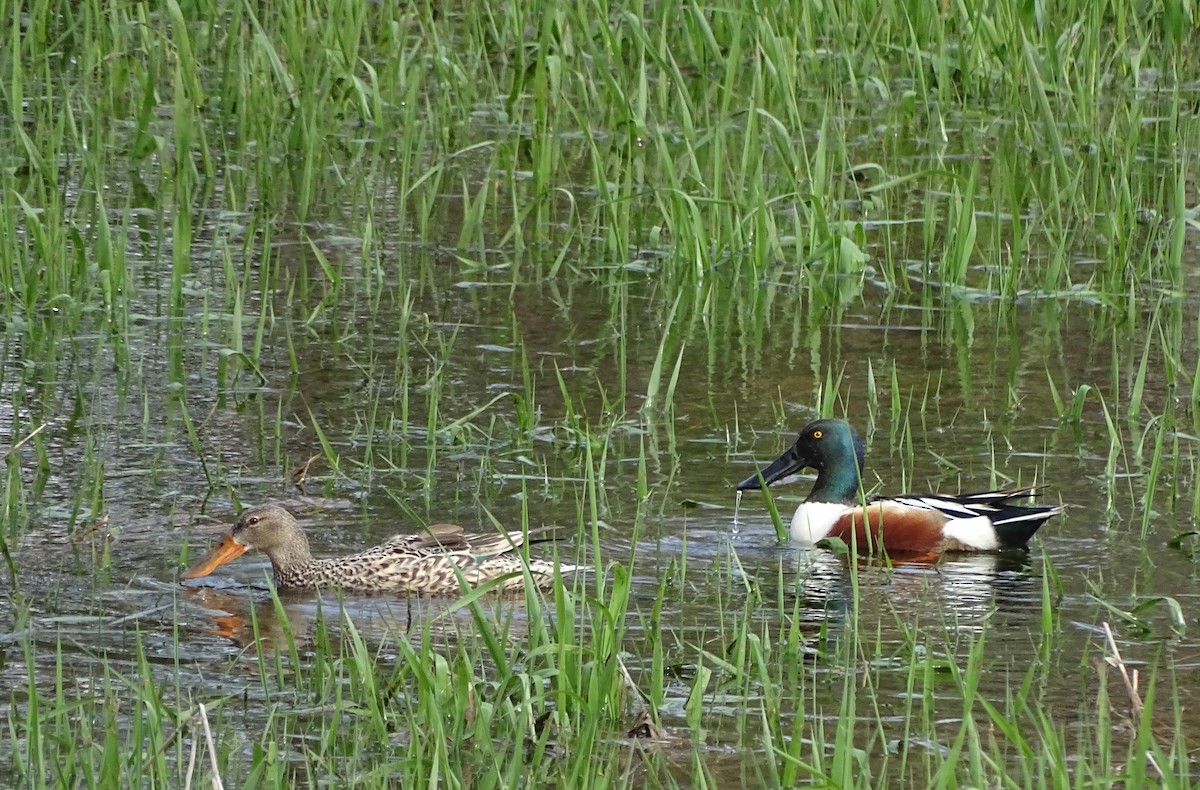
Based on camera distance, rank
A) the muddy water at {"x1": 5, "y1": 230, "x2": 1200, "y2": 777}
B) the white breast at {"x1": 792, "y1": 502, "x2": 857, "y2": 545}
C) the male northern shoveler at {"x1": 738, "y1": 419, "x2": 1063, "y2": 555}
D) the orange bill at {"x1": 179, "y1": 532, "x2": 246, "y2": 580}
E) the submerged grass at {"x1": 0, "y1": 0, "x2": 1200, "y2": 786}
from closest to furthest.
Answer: the submerged grass at {"x1": 0, "y1": 0, "x2": 1200, "y2": 786}
the muddy water at {"x1": 5, "y1": 230, "x2": 1200, "y2": 777}
the orange bill at {"x1": 179, "y1": 532, "x2": 246, "y2": 580}
the male northern shoveler at {"x1": 738, "y1": 419, "x2": 1063, "y2": 555}
the white breast at {"x1": 792, "y1": 502, "x2": 857, "y2": 545}

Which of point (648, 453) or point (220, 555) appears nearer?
point (220, 555)

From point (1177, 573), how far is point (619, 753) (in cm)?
220

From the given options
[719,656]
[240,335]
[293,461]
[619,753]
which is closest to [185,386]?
[240,335]

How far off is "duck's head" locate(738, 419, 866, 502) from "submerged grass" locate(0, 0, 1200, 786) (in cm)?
29

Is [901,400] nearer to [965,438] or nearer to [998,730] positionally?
[965,438]

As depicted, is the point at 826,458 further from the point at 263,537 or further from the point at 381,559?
the point at 263,537

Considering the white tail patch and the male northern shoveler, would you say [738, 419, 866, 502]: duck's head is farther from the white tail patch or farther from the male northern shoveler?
the white tail patch

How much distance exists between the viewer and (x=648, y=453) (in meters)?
7.67

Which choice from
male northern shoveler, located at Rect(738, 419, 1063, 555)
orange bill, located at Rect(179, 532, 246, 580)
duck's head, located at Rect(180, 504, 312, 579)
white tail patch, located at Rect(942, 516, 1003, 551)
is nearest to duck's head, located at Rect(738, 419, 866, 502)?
male northern shoveler, located at Rect(738, 419, 1063, 555)

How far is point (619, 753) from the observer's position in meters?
4.98

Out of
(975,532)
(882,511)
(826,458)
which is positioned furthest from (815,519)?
(975,532)

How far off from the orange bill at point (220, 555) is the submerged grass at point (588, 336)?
0.64 feet

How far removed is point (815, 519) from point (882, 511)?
1.22ft

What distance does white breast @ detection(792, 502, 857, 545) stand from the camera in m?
7.34
